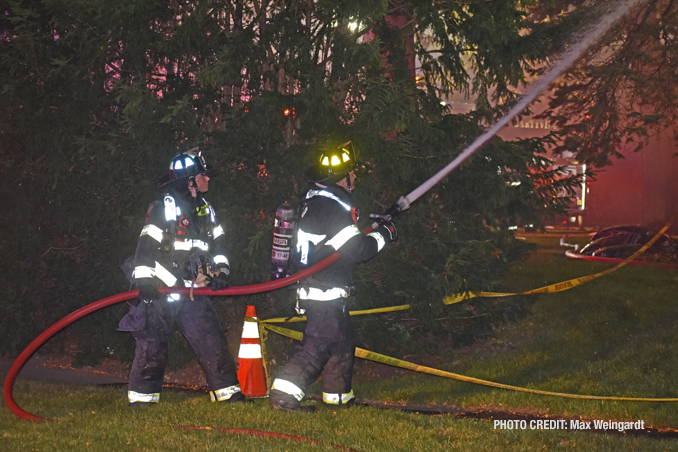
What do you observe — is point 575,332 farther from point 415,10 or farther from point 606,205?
point 606,205

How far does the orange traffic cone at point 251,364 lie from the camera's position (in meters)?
6.36

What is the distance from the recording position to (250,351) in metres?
6.45

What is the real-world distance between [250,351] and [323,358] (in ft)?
3.85

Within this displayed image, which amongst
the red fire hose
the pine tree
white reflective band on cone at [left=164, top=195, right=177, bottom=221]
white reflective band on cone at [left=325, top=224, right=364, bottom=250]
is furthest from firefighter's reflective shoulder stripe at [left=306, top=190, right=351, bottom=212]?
the pine tree

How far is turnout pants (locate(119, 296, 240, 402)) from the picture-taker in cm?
570

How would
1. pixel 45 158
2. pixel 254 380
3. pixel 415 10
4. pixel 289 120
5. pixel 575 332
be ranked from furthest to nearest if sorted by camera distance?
pixel 575 332
pixel 45 158
pixel 289 120
pixel 415 10
pixel 254 380

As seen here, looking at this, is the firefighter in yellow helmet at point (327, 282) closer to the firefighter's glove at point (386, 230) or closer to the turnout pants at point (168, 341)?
the firefighter's glove at point (386, 230)

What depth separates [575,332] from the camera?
32.7ft

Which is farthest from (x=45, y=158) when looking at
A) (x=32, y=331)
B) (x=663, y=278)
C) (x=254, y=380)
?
(x=663, y=278)

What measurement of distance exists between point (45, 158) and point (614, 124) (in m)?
13.3

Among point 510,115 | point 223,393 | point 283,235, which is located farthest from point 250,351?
point 510,115

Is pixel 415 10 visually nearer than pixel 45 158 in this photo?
Yes

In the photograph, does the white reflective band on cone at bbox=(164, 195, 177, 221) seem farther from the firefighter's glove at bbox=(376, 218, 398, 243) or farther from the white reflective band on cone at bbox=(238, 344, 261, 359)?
the firefighter's glove at bbox=(376, 218, 398, 243)

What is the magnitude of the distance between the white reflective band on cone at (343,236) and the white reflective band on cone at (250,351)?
64.3 inches
